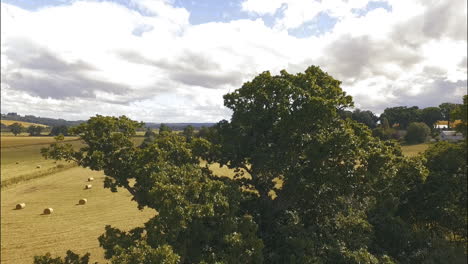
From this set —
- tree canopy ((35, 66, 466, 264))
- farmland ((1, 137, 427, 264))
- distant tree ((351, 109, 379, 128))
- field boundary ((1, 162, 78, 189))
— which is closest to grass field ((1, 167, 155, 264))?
farmland ((1, 137, 427, 264))

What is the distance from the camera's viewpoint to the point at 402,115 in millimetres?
156250

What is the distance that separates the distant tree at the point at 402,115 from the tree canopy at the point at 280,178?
14830cm

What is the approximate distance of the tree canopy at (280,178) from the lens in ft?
54.5

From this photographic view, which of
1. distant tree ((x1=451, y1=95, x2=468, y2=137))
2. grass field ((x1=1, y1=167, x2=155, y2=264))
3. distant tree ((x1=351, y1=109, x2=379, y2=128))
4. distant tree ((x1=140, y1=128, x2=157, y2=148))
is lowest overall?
grass field ((x1=1, y1=167, x2=155, y2=264))

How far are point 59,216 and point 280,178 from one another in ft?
116

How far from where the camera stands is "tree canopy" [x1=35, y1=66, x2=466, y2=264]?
16.6 metres

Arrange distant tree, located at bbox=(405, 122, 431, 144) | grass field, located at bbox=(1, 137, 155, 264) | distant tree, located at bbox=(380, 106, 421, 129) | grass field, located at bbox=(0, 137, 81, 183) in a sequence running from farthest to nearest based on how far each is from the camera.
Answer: distant tree, located at bbox=(380, 106, 421, 129) → distant tree, located at bbox=(405, 122, 431, 144) → grass field, located at bbox=(0, 137, 81, 183) → grass field, located at bbox=(1, 137, 155, 264)

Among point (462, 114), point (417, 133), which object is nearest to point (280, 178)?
point (462, 114)

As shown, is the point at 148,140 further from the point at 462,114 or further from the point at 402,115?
the point at 402,115

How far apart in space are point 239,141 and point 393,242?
13.3 meters

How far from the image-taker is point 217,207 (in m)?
16.7

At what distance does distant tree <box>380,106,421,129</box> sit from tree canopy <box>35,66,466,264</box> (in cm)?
14830

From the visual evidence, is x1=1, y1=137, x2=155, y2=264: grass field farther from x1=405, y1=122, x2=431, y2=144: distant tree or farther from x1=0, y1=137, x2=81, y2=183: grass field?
x1=405, y1=122, x2=431, y2=144: distant tree

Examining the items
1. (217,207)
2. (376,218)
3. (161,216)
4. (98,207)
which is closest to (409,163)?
(376,218)
